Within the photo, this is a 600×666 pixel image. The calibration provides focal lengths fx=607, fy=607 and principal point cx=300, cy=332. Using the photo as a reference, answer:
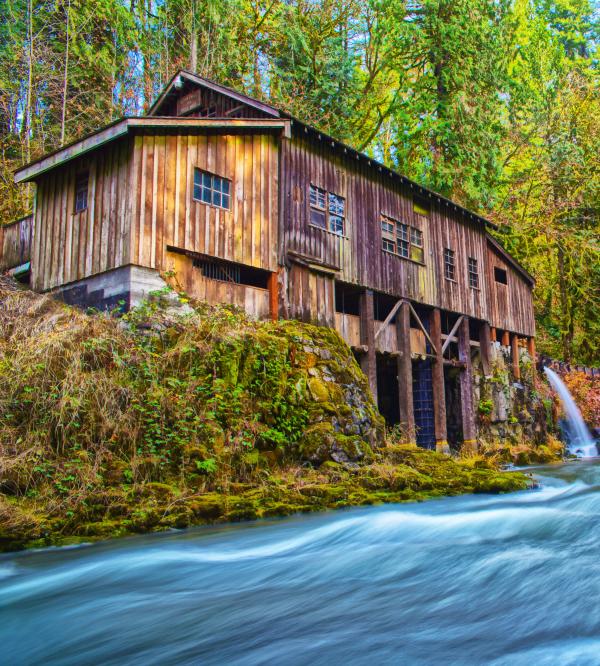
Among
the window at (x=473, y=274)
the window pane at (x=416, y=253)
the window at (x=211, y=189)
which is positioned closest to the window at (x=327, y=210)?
the window at (x=211, y=189)

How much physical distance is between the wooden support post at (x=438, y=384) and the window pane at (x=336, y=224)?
4.77 metres

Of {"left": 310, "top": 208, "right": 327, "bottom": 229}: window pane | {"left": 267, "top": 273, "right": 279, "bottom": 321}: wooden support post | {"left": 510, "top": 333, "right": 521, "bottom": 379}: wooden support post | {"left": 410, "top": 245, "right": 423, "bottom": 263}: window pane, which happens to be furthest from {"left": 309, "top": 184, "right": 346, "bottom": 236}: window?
{"left": 510, "top": 333, "right": 521, "bottom": 379}: wooden support post

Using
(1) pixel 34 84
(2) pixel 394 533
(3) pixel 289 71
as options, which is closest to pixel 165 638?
(2) pixel 394 533

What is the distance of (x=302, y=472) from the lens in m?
9.57

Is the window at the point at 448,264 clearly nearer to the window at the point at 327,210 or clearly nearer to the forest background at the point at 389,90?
the window at the point at 327,210

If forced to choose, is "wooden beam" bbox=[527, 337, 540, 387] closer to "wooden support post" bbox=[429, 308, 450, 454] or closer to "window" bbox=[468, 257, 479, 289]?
"window" bbox=[468, 257, 479, 289]

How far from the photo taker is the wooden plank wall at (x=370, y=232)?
1452 cm

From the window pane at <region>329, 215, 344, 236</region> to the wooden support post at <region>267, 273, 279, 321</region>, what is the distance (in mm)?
2487

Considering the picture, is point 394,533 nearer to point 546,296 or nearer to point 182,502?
point 182,502

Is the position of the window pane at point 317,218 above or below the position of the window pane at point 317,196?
below

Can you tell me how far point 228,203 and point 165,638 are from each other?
10.8m

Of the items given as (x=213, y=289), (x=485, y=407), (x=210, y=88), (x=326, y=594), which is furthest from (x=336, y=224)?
(x=326, y=594)

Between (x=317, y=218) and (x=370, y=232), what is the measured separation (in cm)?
210

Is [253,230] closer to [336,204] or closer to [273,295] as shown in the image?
[273,295]
